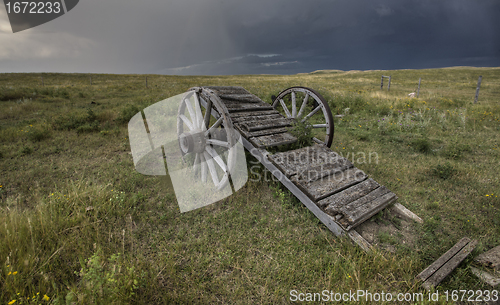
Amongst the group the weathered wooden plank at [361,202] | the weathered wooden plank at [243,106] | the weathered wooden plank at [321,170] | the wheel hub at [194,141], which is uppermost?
the weathered wooden plank at [243,106]

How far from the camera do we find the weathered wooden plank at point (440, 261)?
230 cm

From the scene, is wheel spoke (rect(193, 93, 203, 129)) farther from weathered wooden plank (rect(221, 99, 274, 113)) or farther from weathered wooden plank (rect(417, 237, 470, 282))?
weathered wooden plank (rect(417, 237, 470, 282))

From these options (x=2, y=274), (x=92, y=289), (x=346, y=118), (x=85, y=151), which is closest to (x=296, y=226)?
(x=92, y=289)

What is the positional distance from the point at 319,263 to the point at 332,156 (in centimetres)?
180

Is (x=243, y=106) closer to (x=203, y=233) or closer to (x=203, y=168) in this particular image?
(x=203, y=168)

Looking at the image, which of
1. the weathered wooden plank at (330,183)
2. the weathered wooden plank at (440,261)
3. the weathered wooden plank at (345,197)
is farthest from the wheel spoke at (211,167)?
the weathered wooden plank at (440,261)

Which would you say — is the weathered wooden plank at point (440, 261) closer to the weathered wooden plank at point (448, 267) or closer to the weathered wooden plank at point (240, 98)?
the weathered wooden plank at point (448, 267)

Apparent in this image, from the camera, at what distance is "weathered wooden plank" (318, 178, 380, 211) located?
9.43ft

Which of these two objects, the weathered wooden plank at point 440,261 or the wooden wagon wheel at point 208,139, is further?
the wooden wagon wheel at point 208,139

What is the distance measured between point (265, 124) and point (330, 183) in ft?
5.32

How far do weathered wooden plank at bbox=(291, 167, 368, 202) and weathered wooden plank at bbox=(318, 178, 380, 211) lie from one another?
0.21 feet

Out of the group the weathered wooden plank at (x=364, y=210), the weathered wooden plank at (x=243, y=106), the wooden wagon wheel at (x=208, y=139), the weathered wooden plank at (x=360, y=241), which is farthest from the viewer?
the weathered wooden plank at (x=243, y=106)

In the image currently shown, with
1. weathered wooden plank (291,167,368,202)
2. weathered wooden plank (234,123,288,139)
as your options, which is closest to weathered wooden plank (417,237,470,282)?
weathered wooden plank (291,167,368,202)

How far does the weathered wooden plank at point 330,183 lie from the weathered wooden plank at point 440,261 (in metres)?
1.23
